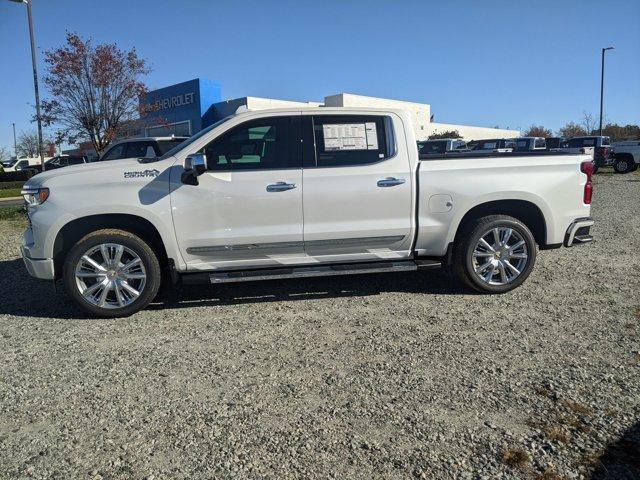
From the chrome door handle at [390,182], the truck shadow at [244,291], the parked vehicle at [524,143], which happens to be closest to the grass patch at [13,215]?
the truck shadow at [244,291]

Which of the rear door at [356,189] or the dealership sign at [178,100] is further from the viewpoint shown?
the dealership sign at [178,100]

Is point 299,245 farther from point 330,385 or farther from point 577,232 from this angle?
point 577,232

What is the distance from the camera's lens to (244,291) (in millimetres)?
5988

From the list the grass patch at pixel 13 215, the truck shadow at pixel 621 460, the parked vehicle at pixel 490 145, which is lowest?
the truck shadow at pixel 621 460

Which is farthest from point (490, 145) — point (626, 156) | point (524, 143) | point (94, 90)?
point (94, 90)

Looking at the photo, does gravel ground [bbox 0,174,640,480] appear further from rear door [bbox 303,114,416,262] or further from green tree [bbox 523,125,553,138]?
green tree [bbox 523,125,553,138]

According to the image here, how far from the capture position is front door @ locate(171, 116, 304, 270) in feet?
16.8

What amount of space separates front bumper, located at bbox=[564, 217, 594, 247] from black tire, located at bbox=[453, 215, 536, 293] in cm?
44

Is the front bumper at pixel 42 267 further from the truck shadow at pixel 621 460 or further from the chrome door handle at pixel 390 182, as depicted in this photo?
the truck shadow at pixel 621 460

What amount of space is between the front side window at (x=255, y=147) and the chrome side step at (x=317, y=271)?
104cm

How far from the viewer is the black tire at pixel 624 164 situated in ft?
88.2

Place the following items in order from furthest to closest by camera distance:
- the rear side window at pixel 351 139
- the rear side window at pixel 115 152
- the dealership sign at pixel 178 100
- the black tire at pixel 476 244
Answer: the dealership sign at pixel 178 100
the rear side window at pixel 115 152
the black tire at pixel 476 244
the rear side window at pixel 351 139

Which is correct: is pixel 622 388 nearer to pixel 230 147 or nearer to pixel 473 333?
pixel 473 333

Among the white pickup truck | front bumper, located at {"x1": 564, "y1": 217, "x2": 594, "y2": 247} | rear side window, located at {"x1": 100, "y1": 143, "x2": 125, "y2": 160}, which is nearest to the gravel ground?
the white pickup truck
